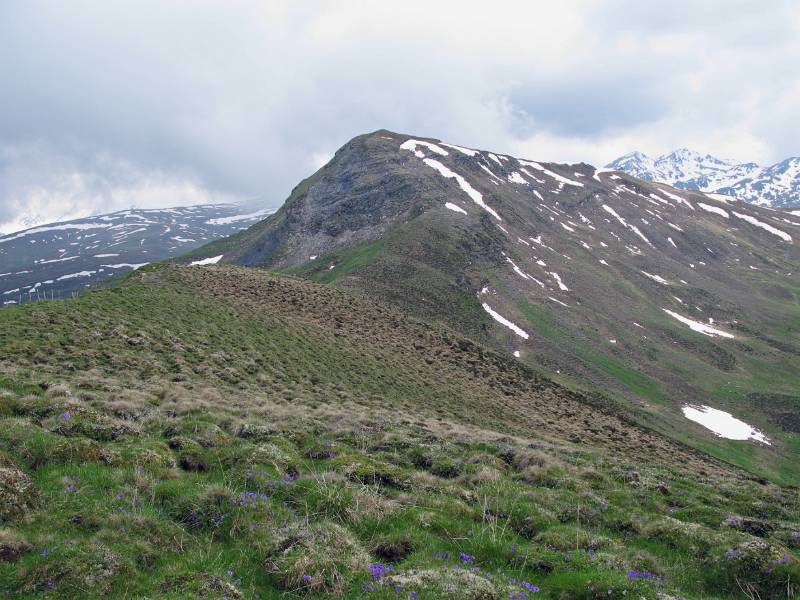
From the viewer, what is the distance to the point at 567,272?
102 m

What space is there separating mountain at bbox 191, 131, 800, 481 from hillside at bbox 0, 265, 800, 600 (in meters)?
47.8

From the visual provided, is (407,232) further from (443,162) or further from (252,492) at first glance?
(252,492)

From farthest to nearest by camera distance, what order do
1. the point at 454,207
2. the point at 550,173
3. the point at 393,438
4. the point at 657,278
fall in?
1. the point at 550,173
2. the point at 657,278
3. the point at 454,207
4. the point at 393,438

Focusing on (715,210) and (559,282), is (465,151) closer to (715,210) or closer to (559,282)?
(559,282)

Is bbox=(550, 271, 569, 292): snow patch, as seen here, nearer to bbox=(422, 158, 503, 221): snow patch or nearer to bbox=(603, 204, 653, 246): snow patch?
bbox=(422, 158, 503, 221): snow patch

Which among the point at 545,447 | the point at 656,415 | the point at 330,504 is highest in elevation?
the point at 330,504

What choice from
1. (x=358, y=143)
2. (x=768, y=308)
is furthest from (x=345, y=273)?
(x=768, y=308)

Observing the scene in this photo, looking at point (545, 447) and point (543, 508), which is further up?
point (543, 508)

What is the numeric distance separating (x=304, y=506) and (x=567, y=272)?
3968 inches

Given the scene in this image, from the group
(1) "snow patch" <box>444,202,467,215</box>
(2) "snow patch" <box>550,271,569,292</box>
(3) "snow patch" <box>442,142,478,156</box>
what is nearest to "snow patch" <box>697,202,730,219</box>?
(3) "snow patch" <box>442,142,478,156</box>

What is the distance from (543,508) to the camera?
1213cm

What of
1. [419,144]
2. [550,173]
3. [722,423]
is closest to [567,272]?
[722,423]

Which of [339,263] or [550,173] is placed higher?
[550,173]

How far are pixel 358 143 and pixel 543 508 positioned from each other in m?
147
